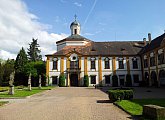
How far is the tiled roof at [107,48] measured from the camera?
4450cm

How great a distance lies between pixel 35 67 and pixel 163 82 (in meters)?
29.1

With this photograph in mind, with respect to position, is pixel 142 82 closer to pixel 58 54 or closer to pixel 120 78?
pixel 120 78

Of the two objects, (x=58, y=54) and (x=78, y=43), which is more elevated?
(x=78, y=43)

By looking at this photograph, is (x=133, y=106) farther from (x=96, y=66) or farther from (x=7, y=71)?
(x=7, y=71)

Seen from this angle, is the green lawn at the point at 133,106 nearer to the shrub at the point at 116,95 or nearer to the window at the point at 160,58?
the shrub at the point at 116,95

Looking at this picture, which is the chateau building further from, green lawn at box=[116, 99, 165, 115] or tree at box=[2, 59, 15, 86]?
green lawn at box=[116, 99, 165, 115]

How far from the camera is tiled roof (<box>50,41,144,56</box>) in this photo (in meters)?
44.5

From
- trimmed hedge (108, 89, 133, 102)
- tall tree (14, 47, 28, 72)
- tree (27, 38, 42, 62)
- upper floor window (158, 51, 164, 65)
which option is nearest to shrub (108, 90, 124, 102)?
trimmed hedge (108, 89, 133, 102)

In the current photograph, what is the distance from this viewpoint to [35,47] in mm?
79000

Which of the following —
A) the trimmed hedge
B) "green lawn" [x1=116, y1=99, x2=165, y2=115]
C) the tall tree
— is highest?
the tall tree

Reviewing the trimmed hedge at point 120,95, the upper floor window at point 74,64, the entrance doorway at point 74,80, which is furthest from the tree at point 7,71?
the trimmed hedge at point 120,95

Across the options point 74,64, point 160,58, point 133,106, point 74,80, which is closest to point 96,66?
point 74,64

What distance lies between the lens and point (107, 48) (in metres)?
46.2

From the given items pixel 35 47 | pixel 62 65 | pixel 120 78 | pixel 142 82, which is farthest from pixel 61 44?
pixel 35 47
